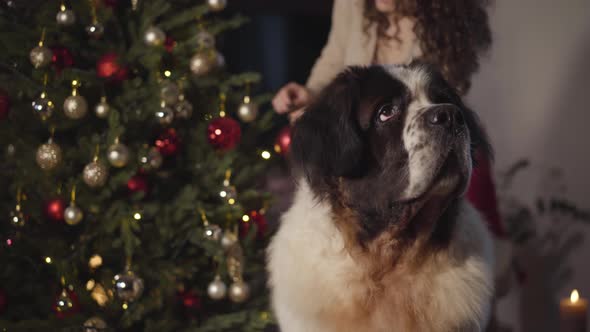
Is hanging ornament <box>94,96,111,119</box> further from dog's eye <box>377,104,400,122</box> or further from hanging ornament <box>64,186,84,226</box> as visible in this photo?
dog's eye <box>377,104,400,122</box>

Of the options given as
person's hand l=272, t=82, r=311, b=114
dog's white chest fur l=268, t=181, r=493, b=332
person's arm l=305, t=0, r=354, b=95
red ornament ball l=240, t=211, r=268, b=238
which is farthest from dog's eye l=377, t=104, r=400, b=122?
red ornament ball l=240, t=211, r=268, b=238

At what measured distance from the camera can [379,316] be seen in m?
1.25

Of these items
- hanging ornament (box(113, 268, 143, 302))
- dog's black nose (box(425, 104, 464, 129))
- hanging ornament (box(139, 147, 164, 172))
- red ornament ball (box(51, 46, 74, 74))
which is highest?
red ornament ball (box(51, 46, 74, 74))

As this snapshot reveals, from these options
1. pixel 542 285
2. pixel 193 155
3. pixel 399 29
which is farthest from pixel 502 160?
pixel 193 155

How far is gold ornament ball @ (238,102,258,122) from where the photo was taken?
6.30ft

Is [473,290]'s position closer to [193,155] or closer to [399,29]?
[399,29]

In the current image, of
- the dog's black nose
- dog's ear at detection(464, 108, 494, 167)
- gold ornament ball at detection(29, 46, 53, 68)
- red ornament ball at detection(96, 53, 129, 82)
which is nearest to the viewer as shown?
the dog's black nose

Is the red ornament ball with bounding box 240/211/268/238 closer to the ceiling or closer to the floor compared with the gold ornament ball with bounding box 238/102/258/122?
closer to the floor

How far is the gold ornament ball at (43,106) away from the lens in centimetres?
163

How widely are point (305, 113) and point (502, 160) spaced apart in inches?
70.9

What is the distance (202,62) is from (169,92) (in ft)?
0.54

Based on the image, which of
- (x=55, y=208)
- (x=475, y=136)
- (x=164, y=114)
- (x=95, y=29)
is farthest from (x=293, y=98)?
(x=55, y=208)

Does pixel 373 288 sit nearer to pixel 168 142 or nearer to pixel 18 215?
pixel 168 142

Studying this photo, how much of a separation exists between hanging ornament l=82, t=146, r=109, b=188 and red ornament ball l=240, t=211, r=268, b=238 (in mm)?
496
